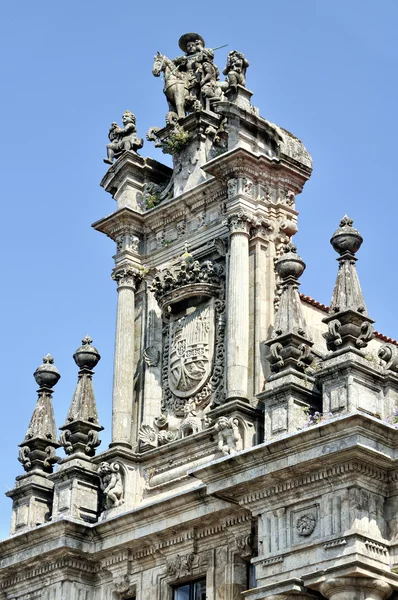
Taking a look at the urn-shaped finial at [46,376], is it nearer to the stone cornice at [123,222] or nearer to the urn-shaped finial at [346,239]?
the stone cornice at [123,222]

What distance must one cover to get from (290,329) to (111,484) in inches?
175

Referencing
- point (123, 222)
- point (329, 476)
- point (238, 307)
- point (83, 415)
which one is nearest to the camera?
point (329, 476)

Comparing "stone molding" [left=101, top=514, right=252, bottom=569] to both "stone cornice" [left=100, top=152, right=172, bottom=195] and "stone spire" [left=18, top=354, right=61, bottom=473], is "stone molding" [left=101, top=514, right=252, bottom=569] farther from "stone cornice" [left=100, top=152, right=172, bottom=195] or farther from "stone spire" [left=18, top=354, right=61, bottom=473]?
"stone cornice" [left=100, top=152, right=172, bottom=195]

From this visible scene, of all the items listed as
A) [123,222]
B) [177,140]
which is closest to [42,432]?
[123,222]

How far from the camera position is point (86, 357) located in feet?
85.7

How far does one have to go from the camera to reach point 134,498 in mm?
24625

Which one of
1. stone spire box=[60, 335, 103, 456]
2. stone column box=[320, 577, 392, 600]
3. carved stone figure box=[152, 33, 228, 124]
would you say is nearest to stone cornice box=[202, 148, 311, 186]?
carved stone figure box=[152, 33, 228, 124]

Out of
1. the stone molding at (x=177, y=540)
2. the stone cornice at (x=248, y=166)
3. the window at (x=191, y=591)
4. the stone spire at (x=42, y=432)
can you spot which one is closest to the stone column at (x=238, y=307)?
the stone cornice at (x=248, y=166)

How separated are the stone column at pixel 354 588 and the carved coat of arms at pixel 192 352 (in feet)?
18.3

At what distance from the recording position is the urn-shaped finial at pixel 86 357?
26125 mm

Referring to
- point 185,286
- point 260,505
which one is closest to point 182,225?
point 185,286

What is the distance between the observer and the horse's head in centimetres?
2766

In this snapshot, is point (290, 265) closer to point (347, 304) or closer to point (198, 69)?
point (347, 304)

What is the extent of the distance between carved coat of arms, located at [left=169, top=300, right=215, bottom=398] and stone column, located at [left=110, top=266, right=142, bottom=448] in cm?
94
